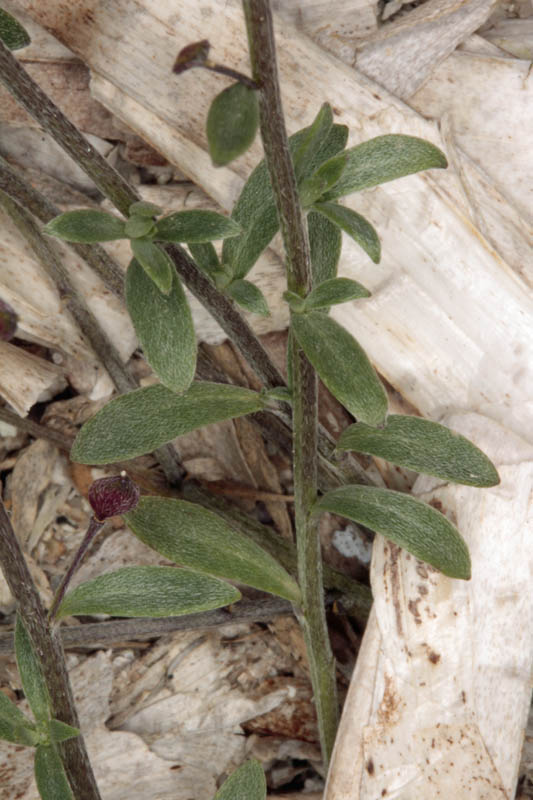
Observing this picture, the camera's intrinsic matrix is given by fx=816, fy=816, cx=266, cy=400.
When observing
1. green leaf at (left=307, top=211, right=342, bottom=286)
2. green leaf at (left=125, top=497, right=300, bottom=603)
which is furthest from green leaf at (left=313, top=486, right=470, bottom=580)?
green leaf at (left=307, top=211, right=342, bottom=286)

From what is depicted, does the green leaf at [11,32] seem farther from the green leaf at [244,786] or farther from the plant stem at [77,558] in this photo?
the green leaf at [244,786]

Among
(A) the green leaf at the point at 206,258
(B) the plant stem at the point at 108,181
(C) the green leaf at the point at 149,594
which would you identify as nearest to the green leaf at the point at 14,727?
(C) the green leaf at the point at 149,594

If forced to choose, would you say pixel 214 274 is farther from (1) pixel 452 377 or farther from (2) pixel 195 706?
(2) pixel 195 706

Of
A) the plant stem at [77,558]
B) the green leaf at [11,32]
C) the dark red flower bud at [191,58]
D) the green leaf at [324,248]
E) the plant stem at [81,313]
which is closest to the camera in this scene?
the dark red flower bud at [191,58]

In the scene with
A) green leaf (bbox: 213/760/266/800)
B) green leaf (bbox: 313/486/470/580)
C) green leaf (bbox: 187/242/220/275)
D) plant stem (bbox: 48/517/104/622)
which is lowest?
green leaf (bbox: 213/760/266/800)

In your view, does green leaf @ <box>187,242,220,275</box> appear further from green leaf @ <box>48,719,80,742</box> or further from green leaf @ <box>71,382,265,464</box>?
green leaf @ <box>48,719,80,742</box>
